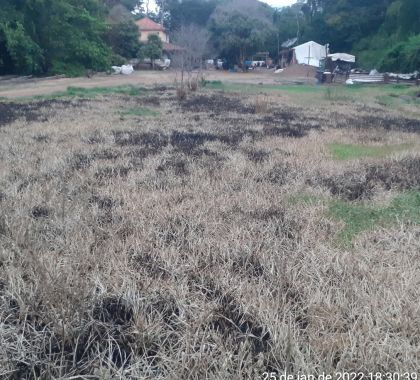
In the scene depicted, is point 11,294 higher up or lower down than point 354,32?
lower down

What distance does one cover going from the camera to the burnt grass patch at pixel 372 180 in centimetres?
528

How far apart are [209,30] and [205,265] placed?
50.9 meters

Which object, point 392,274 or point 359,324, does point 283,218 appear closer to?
point 392,274

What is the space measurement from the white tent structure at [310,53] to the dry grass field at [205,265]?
154ft

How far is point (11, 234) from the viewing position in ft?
11.9

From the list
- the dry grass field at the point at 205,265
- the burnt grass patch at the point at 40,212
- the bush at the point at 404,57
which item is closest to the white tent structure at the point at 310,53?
the bush at the point at 404,57

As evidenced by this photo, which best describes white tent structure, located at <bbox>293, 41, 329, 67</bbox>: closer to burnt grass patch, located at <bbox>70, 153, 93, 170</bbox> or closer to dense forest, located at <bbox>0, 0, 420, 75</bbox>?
dense forest, located at <bbox>0, 0, 420, 75</bbox>

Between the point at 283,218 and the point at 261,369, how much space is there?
223cm

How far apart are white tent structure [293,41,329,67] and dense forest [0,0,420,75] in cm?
136

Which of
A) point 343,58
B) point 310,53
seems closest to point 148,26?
point 310,53

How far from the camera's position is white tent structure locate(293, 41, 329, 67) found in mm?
50688

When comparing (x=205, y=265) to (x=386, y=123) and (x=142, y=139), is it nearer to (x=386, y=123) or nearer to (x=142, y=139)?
(x=142, y=139)

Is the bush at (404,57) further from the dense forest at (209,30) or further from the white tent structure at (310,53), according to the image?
the white tent structure at (310,53)

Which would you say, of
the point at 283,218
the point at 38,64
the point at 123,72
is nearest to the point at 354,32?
the point at 123,72
